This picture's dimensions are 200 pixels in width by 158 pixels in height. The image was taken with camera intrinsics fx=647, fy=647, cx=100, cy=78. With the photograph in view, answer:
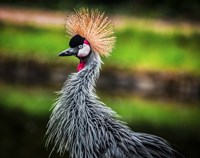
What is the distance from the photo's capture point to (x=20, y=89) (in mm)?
14469

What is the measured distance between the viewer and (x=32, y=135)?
10188mm

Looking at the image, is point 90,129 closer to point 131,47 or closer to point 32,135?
point 32,135

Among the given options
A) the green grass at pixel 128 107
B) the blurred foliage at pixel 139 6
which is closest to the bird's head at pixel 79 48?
the green grass at pixel 128 107

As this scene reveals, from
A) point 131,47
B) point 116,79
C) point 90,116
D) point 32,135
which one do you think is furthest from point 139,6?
point 90,116

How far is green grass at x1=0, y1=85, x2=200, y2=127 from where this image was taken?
12.0 meters

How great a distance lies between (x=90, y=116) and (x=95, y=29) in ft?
2.24

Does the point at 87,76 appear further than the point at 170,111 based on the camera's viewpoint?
No

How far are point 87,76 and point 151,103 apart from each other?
891cm

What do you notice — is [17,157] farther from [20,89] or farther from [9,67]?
[9,67]

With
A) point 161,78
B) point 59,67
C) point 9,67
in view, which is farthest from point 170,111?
point 9,67

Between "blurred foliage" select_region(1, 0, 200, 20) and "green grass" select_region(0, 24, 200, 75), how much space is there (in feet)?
5.91

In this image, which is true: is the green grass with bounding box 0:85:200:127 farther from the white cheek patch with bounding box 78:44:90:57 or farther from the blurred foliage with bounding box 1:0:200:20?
the white cheek patch with bounding box 78:44:90:57

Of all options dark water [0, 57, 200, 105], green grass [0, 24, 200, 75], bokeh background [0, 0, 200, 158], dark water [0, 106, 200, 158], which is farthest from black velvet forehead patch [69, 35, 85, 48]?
green grass [0, 24, 200, 75]

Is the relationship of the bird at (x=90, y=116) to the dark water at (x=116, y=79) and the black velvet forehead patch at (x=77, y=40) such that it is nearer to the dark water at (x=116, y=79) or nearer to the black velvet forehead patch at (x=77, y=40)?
the black velvet forehead patch at (x=77, y=40)
